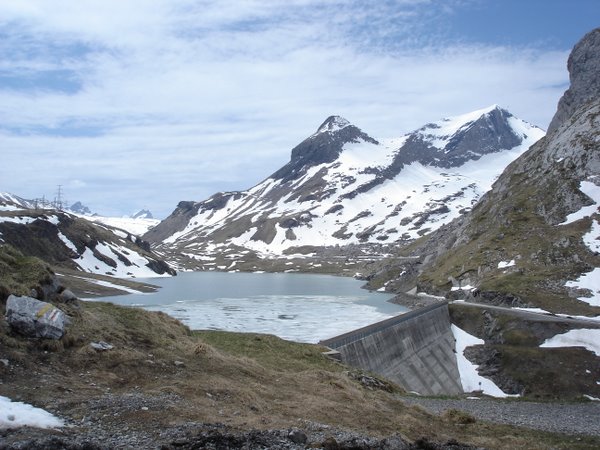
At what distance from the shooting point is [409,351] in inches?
2635

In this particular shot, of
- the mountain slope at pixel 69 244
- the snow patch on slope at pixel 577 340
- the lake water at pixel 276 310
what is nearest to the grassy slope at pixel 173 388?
the lake water at pixel 276 310

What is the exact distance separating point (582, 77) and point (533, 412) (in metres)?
169

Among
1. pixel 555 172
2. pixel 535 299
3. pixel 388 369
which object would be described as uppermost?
pixel 555 172

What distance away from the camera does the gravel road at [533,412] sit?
3016 centimetres

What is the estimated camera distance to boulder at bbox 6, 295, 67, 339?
65.8ft

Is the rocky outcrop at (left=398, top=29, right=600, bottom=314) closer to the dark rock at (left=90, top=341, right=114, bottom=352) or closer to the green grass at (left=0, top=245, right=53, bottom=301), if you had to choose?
the dark rock at (left=90, top=341, right=114, bottom=352)

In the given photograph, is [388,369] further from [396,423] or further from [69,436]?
[69,436]

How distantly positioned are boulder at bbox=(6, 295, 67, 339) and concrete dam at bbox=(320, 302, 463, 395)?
29.6 m

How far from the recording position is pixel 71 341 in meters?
21.2

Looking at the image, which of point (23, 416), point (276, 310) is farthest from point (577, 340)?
point (23, 416)

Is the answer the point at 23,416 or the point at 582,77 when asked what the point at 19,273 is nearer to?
the point at 23,416

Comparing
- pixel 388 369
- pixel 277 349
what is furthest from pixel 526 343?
pixel 277 349

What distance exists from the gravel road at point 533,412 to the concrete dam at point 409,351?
46.0 ft

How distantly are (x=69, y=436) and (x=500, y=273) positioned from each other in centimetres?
9807
